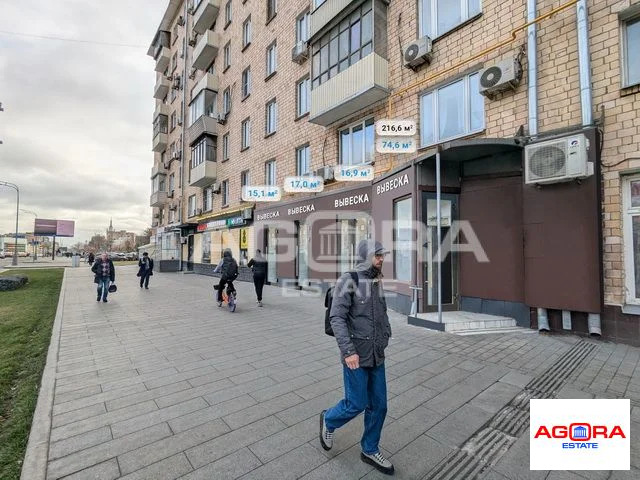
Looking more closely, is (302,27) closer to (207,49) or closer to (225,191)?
(225,191)

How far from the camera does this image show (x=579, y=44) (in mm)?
6336

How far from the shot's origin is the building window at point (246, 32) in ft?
61.8

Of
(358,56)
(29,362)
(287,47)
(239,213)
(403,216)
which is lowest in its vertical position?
(29,362)

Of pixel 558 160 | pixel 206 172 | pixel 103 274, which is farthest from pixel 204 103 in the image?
pixel 558 160

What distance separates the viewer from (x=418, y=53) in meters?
9.09

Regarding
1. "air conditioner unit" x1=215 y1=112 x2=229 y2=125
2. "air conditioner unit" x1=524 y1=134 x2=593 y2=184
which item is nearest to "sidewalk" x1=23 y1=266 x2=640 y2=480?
"air conditioner unit" x1=524 y1=134 x2=593 y2=184

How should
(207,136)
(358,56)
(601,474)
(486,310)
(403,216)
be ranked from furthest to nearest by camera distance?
(207,136), (358,56), (403,216), (486,310), (601,474)

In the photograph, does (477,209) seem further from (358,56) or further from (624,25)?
(358,56)

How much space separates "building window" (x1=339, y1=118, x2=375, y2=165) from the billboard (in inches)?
2887

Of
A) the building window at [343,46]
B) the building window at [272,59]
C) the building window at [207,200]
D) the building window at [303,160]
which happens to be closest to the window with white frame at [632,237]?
the building window at [343,46]

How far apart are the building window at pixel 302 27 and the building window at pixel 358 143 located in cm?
543

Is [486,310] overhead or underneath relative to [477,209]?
underneath

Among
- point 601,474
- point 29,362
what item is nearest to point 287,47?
point 29,362

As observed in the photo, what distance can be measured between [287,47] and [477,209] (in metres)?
12.1
